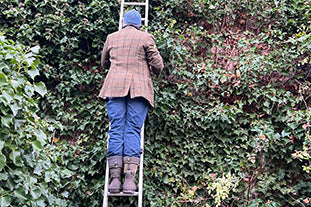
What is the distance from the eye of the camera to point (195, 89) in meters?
4.61

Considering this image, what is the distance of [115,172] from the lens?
352 cm

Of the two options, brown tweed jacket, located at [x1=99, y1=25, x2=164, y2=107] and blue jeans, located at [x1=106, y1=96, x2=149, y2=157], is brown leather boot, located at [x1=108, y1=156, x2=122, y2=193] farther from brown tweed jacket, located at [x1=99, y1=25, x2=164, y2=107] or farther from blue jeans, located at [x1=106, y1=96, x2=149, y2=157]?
brown tweed jacket, located at [x1=99, y1=25, x2=164, y2=107]

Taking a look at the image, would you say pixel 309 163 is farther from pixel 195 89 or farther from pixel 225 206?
pixel 195 89

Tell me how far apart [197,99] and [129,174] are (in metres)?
1.52

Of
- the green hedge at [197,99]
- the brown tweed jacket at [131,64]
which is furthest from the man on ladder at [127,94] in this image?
the green hedge at [197,99]

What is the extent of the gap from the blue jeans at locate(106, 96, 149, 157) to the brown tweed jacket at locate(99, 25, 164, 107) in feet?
0.31

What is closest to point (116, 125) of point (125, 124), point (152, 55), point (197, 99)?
point (125, 124)

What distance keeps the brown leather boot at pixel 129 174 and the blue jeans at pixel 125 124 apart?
0.05 meters

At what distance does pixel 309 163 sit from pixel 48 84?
3.19 m

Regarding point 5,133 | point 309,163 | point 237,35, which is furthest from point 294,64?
point 5,133

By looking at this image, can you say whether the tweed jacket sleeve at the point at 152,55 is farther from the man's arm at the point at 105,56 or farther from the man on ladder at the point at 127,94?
the man's arm at the point at 105,56

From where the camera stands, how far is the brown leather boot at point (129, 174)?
3.46 m

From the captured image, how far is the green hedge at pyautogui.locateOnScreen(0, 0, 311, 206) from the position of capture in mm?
4184

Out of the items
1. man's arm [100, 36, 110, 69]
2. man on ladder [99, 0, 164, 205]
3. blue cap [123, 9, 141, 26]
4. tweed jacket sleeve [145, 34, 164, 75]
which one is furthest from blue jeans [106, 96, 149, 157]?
blue cap [123, 9, 141, 26]
